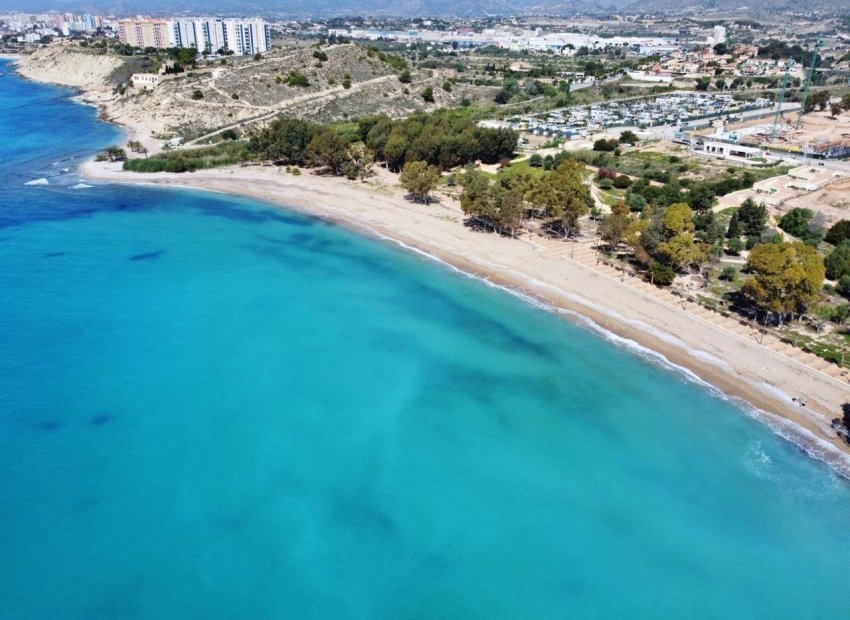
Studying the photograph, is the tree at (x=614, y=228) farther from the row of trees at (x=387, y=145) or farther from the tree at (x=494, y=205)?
the row of trees at (x=387, y=145)

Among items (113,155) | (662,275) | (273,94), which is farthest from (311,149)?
(662,275)

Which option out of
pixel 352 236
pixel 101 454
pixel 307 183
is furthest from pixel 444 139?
pixel 101 454

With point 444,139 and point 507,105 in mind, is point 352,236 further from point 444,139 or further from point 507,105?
point 507,105

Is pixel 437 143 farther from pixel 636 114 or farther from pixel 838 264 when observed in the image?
pixel 636 114

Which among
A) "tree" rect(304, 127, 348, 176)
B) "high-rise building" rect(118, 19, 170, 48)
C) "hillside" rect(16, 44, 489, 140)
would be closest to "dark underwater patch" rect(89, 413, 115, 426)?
"tree" rect(304, 127, 348, 176)

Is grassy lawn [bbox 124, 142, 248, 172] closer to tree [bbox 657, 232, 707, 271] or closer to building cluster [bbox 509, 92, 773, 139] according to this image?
building cluster [bbox 509, 92, 773, 139]
